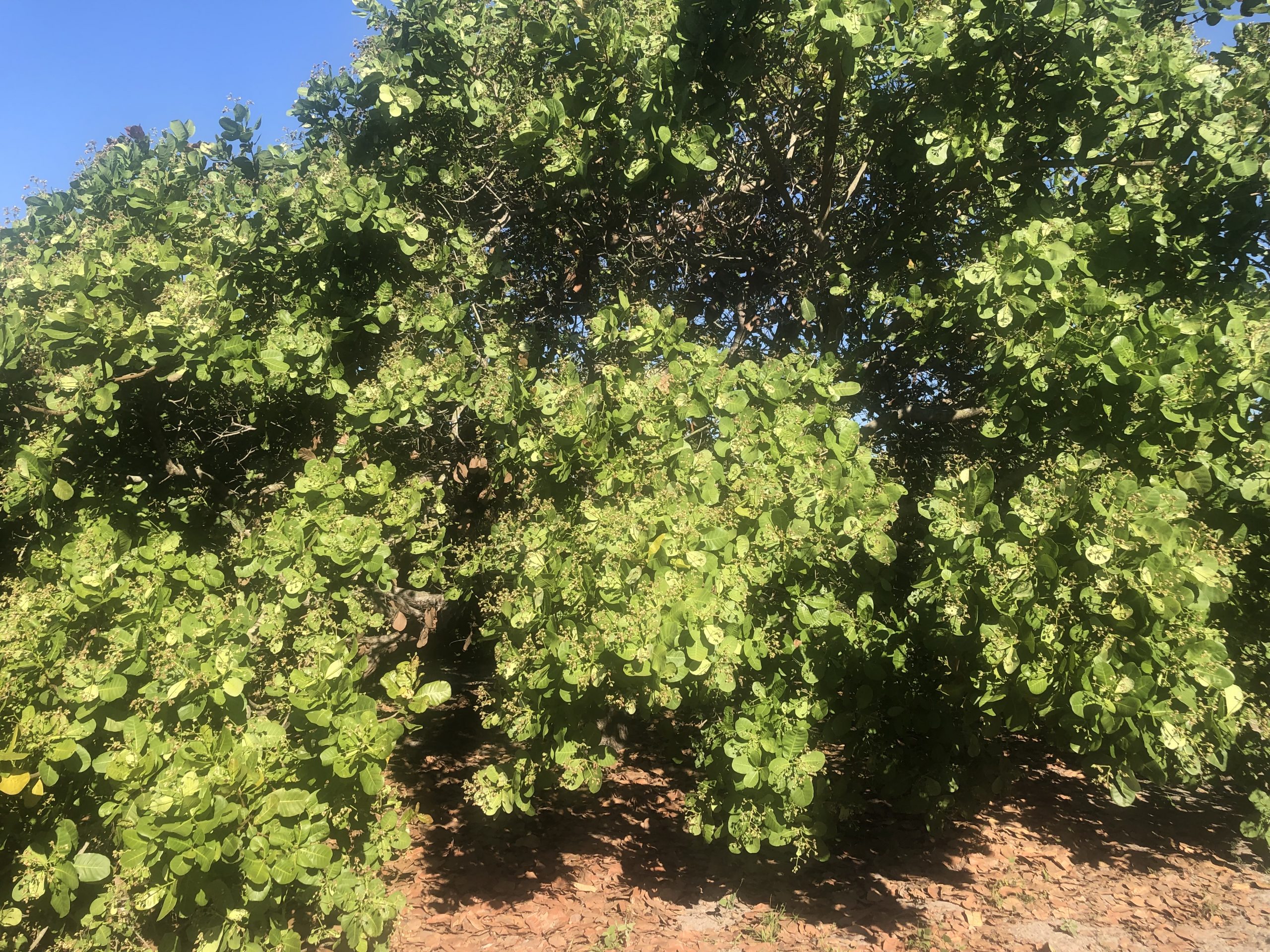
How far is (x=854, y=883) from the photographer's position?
4492 millimetres

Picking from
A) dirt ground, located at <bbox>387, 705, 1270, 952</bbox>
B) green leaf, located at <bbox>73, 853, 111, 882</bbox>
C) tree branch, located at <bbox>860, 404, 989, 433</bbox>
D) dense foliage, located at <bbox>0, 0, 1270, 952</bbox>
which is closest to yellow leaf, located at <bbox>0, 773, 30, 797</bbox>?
dense foliage, located at <bbox>0, 0, 1270, 952</bbox>

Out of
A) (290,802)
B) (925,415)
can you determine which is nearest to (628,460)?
(290,802)

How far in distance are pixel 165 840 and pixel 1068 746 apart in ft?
12.5

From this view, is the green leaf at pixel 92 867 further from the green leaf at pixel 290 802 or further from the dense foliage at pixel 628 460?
the green leaf at pixel 290 802

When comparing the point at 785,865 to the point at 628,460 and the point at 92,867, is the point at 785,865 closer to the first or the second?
the point at 628,460

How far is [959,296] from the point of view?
150 inches

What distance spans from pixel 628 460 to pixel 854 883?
294cm

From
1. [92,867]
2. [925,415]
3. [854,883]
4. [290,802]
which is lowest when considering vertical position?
[854,883]

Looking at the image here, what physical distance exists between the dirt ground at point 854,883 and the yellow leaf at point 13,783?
2051 millimetres

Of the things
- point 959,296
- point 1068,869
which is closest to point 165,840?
point 959,296

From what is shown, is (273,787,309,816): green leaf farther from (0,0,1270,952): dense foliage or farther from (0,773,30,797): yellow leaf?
(0,773,30,797): yellow leaf

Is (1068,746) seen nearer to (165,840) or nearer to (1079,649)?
(1079,649)

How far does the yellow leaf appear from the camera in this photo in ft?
9.32

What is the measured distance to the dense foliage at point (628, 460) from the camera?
3.01 m
